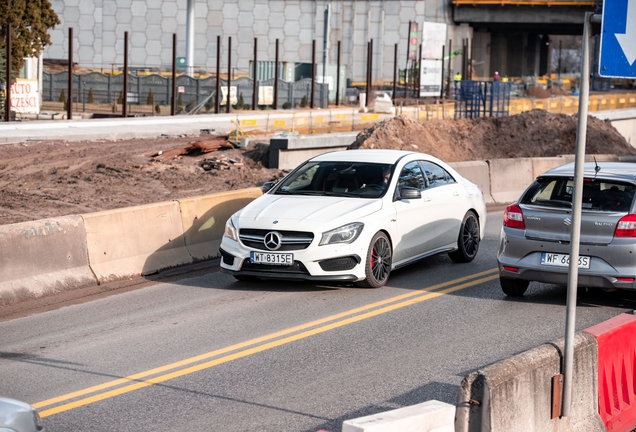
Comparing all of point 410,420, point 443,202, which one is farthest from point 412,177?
point 410,420

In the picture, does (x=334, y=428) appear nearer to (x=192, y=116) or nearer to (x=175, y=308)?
(x=175, y=308)

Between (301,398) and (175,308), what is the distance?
11.9 ft

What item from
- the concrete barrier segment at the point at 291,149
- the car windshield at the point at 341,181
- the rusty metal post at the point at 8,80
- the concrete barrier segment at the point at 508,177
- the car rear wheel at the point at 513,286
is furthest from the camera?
the rusty metal post at the point at 8,80

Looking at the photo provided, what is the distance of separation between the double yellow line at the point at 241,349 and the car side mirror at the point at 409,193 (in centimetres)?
115

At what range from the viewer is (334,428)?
6438mm

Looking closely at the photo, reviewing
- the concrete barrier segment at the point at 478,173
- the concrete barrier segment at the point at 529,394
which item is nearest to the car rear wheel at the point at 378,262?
the concrete barrier segment at the point at 529,394

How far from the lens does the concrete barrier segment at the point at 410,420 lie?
464 centimetres

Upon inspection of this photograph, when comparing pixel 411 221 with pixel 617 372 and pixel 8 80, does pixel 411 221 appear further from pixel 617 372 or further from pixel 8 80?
→ pixel 8 80

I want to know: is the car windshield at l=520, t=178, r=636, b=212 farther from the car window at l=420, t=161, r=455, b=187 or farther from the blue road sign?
the blue road sign

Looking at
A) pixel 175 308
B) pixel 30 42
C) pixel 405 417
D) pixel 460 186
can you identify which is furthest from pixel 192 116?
pixel 405 417

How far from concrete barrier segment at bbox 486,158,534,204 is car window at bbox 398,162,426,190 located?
8.80 m

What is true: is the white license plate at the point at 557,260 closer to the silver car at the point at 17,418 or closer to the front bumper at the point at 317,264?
the front bumper at the point at 317,264

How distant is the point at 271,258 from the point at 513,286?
9.34 feet

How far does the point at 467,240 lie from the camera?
13430mm
